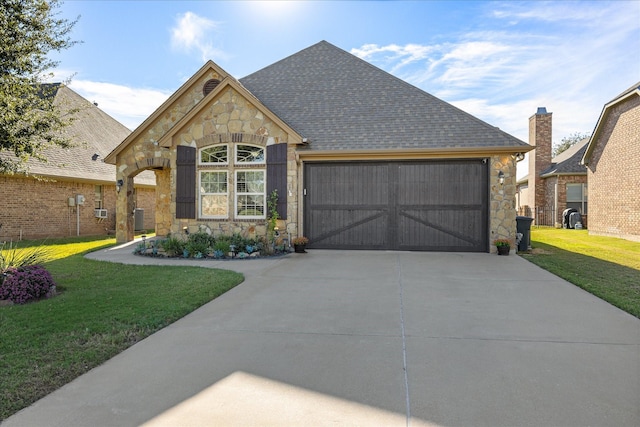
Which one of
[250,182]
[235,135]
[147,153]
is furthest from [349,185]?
[147,153]

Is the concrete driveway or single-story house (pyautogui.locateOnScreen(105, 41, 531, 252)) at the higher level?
single-story house (pyautogui.locateOnScreen(105, 41, 531, 252))

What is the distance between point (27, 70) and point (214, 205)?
5472 millimetres

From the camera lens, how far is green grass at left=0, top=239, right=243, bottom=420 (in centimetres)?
322

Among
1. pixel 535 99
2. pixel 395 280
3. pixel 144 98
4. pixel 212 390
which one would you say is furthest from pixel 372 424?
pixel 535 99

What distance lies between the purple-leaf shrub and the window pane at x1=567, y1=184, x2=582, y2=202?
25.9 meters

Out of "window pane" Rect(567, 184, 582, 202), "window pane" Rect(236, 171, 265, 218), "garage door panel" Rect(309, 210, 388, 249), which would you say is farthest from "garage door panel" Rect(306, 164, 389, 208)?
"window pane" Rect(567, 184, 582, 202)

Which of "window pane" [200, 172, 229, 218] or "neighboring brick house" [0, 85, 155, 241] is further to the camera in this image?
"neighboring brick house" [0, 85, 155, 241]

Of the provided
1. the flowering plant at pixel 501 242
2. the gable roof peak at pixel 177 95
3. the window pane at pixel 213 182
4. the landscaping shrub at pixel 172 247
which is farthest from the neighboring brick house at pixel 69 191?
the flowering plant at pixel 501 242

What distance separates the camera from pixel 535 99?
24141mm

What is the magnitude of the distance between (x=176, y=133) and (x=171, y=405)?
33.7 ft

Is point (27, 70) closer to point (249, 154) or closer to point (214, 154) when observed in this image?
point (214, 154)

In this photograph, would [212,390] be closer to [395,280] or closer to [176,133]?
[395,280]

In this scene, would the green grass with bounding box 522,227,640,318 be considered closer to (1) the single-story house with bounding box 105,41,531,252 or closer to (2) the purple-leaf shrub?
(1) the single-story house with bounding box 105,41,531,252

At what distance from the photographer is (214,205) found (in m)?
11.7
